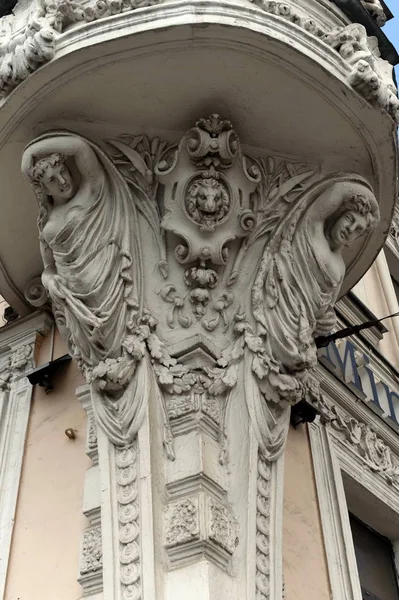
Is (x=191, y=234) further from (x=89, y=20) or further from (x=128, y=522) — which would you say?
(x=128, y=522)

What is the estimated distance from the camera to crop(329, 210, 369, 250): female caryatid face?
4.54 metres

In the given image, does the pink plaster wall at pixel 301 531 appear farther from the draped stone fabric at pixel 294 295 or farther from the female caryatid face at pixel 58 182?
the female caryatid face at pixel 58 182

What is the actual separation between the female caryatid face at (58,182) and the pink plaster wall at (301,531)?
72.5 inches

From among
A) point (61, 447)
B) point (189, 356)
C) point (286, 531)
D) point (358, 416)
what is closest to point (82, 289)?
point (189, 356)

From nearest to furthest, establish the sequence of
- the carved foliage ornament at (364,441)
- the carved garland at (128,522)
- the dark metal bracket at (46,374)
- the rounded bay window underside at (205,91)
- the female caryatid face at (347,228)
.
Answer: the carved garland at (128,522)
the rounded bay window underside at (205,91)
the female caryatid face at (347,228)
the dark metal bracket at (46,374)
the carved foliage ornament at (364,441)

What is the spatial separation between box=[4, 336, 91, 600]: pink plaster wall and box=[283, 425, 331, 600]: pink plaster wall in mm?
1037

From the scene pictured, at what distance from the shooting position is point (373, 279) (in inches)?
312

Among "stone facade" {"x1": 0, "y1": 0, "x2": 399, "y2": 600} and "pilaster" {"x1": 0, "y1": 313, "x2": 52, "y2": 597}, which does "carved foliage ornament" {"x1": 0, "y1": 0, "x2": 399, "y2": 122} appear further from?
"pilaster" {"x1": 0, "y1": 313, "x2": 52, "y2": 597}

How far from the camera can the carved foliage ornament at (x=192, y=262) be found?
404 cm

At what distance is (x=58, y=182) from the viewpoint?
4.21 meters

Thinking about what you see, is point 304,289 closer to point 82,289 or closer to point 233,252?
point 233,252

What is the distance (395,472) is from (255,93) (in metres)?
2.76

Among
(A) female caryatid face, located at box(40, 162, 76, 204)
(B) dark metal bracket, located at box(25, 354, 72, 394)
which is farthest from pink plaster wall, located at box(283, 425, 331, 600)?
(A) female caryatid face, located at box(40, 162, 76, 204)

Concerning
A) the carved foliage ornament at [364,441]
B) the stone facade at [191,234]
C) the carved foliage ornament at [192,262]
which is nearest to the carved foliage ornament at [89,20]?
the stone facade at [191,234]
